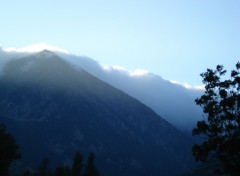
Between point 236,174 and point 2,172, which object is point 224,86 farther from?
point 2,172

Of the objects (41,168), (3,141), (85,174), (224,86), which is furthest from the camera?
(41,168)

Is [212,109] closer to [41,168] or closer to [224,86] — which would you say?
[224,86]

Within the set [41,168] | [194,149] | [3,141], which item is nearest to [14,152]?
[3,141]

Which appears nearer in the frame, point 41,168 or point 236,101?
point 236,101

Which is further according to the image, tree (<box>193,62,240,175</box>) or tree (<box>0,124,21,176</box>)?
tree (<box>0,124,21,176</box>)

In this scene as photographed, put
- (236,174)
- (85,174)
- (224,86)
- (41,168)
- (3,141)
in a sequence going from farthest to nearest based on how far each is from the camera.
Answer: (41,168) → (85,174) → (3,141) → (224,86) → (236,174)

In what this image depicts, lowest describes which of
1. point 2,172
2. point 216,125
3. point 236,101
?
point 2,172

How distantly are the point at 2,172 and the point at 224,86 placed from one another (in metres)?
A: 50.1

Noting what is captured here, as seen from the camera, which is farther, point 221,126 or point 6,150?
point 6,150

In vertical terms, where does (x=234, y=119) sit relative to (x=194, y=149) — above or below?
above

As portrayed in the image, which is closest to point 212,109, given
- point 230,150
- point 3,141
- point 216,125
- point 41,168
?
point 216,125

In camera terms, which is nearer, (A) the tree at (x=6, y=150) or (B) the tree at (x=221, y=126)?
(B) the tree at (x=221, y=126)

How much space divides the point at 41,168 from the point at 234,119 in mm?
120618

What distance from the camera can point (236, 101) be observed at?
53.6 meters
